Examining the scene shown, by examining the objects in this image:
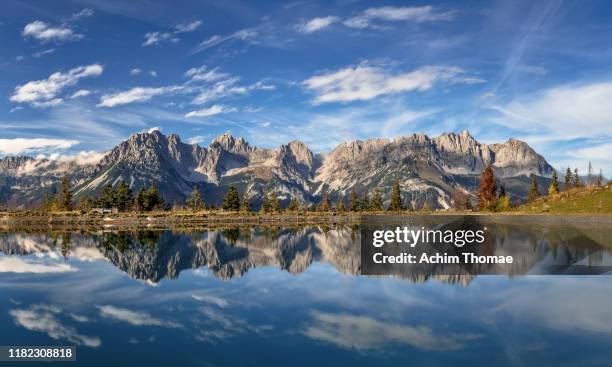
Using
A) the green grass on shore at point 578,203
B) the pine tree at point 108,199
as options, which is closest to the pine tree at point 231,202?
the pine tree at point 108,199

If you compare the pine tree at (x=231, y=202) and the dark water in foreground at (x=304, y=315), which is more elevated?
the pine tree at (x=231, y=202)

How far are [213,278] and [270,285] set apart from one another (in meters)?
5.89

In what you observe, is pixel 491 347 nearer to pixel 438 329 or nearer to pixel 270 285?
pixel 438 329

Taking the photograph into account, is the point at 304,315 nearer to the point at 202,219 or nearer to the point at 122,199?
the point at 202,219

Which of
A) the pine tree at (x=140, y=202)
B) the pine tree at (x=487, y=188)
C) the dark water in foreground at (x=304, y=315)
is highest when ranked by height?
the pine tree at (x=487, y=188)

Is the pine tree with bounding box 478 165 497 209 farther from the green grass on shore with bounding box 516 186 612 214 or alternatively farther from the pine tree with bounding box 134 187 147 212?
the pine tree with bounding box 134 187 147 212

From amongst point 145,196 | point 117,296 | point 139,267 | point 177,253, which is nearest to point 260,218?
point 145,196

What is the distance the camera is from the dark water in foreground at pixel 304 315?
1903cm

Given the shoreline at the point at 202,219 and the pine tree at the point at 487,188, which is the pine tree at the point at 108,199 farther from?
the pine tree at the point at 487,188

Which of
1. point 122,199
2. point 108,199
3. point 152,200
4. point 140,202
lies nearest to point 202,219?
point 152,200

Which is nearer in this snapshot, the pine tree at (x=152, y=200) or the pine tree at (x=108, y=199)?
the pine tree at (x=152, y=200)

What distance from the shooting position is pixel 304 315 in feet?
84.8

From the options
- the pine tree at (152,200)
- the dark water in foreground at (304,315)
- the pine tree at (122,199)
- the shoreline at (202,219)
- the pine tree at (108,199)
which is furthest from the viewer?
the pine tree at (108,199)

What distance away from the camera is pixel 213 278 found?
1539 inches
